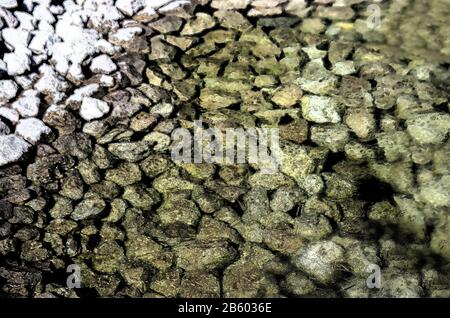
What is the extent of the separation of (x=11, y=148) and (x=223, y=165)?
2.68 feet

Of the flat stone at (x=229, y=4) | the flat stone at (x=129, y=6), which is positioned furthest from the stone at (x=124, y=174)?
the flat stone at (x=229, y=4)

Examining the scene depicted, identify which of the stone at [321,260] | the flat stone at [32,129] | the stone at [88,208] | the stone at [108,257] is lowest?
the stone at [321,260]

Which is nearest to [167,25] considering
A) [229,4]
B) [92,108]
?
[229,4]

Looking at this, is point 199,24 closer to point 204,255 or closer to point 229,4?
point 229,4

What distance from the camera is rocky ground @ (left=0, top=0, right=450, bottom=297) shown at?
173 cm

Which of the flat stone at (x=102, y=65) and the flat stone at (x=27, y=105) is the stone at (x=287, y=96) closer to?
the flat stone at (x=102, y=65)

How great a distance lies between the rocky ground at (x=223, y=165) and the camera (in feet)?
5.67

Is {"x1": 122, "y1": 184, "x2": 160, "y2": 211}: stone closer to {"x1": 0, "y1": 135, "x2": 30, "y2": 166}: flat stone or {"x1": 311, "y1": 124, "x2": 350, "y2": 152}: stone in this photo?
{"x1": 0, "y1": 135, "x2": 30, "y2": 166}: flat stone

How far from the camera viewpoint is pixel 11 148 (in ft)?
6.70

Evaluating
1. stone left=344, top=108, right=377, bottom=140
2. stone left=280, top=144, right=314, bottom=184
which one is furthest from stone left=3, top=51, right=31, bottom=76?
stone left=344, top=108, right=377, bottom=140

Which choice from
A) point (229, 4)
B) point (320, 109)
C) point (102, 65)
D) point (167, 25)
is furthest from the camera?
point (229, 4)

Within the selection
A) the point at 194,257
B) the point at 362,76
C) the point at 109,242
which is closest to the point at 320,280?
the point at 194,257

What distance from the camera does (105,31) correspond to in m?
2.64
